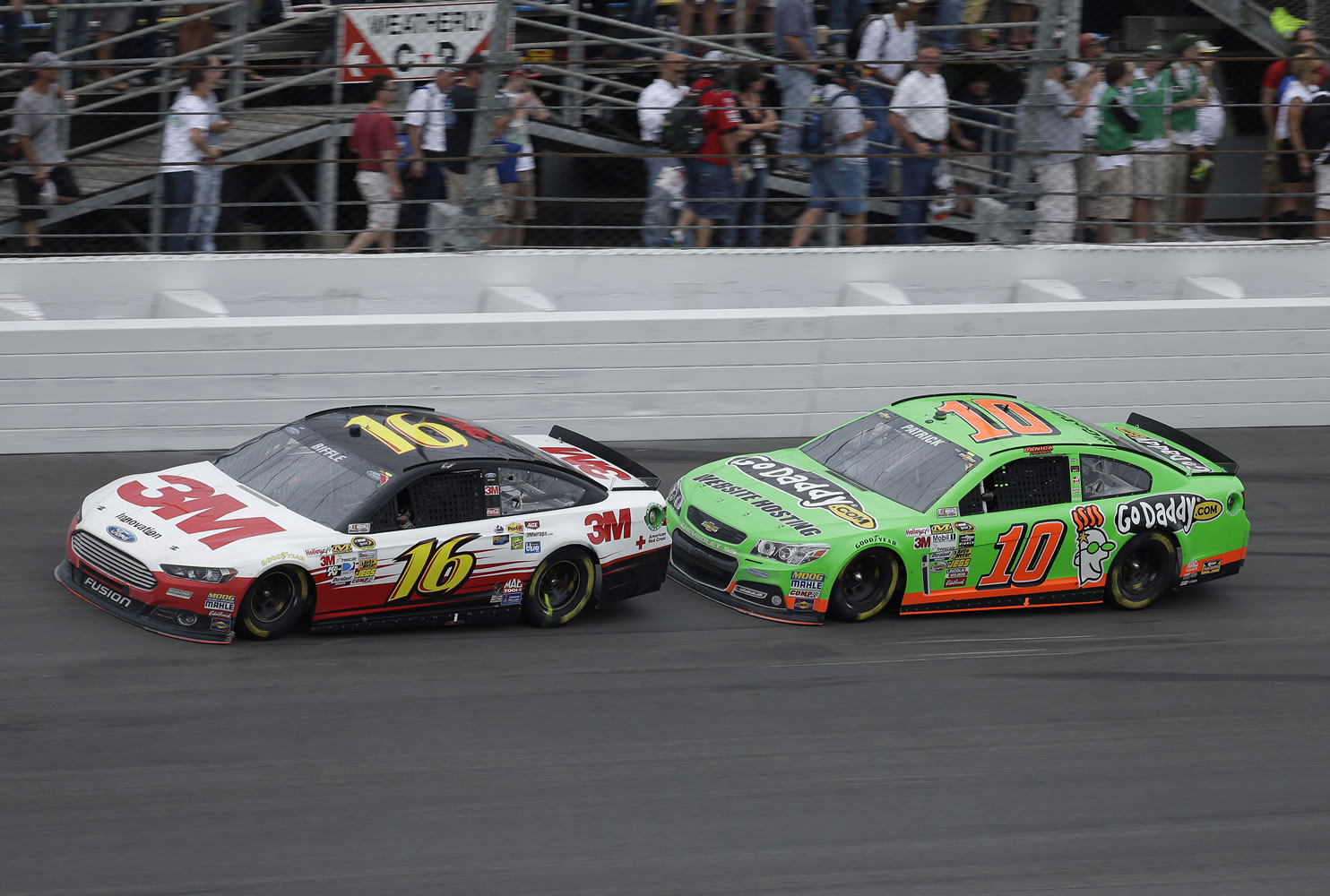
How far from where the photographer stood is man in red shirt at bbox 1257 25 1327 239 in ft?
46.2

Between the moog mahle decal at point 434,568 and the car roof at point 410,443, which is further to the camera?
the car roof at point 410,443

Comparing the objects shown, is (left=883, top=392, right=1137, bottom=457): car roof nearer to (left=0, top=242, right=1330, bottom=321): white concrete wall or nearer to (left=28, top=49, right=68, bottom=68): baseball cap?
(left=0, top=242, right=1330, bottom=321): white concrete wall

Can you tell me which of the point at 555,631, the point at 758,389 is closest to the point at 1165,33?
the point at 758,389

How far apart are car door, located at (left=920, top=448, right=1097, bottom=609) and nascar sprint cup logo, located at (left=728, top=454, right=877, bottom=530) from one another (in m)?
0.48

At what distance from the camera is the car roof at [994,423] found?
33.0ft

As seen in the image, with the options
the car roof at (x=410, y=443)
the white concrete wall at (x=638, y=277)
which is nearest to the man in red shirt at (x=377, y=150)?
the white concrete wall at (x=638, y=277)

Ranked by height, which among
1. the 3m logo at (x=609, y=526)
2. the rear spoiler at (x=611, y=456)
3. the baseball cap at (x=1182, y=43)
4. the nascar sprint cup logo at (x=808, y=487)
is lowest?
the 3m logo at (x=609, y=526)

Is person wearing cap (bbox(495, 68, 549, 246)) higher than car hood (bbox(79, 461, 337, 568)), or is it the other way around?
person wearing cap (bbox(495, 68, 549, 246))

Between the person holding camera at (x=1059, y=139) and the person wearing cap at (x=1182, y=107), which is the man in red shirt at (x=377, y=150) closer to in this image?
the person holding camera at (x=1059, y=139)

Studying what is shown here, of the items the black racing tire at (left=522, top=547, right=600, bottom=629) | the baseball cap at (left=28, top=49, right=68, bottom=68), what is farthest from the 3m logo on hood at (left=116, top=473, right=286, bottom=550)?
the baseball cap at (left=28, top=49, right=68, bottom=68)

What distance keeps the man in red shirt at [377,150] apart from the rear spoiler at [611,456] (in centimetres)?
282

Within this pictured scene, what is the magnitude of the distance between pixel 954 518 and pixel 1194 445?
2395mm

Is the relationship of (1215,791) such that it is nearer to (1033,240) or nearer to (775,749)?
(775,749)

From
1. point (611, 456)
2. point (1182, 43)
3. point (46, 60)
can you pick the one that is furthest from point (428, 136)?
point (1182, 43)
